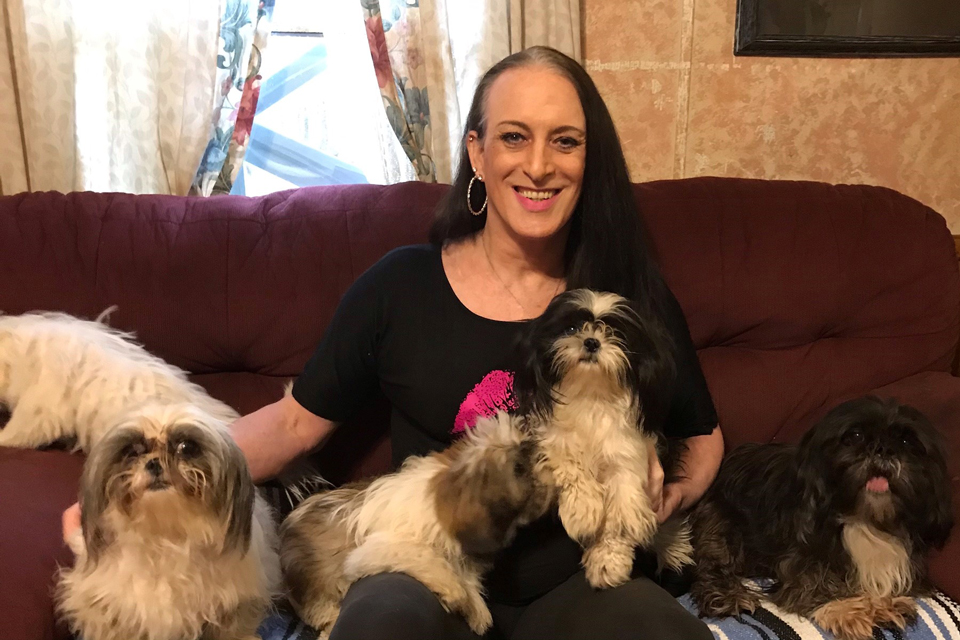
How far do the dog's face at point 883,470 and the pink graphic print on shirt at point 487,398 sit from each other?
0.72 m

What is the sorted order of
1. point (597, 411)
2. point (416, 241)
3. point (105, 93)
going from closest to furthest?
point (597, 411) < point (416, 241) < point (105, 93)

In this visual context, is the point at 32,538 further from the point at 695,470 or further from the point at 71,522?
the point at 695,470

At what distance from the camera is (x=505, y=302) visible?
6.18 feet

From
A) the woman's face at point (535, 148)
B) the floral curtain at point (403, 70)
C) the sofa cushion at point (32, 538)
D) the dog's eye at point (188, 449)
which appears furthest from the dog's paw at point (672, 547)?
the floral curtain at point (403, 70)

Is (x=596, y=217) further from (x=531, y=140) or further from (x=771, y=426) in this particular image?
(x=771, y=426)

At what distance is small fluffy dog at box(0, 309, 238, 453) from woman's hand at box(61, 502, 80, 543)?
332mm

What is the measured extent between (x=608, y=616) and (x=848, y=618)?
2.04 feet

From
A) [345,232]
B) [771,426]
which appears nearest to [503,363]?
[345,232]

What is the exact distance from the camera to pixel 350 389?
187 centimetres

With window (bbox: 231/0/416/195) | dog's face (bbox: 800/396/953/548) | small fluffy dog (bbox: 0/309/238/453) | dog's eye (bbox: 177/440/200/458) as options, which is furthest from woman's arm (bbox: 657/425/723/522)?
window (bbox: 231/0/416/195)

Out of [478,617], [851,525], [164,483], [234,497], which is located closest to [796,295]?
[851,525]

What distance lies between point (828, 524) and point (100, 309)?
1949mm

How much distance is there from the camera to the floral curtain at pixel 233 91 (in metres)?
2.55

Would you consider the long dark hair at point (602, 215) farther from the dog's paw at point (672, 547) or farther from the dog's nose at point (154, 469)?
the dog's nose at point (154, 469)
